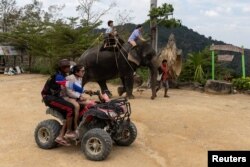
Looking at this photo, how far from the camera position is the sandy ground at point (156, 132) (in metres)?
7.34

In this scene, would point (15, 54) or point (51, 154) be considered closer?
point (51, 154)

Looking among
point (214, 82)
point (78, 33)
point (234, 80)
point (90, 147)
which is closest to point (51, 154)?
point (90, 147)

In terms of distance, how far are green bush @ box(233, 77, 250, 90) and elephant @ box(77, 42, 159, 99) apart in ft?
13.3

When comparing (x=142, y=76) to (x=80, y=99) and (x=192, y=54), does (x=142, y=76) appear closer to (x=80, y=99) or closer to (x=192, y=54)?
(x=192, y=54)

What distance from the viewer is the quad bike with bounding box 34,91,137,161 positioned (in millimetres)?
7320

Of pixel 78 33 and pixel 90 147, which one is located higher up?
pixel 78 33

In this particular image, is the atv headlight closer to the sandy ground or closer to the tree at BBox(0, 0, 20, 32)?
the sandy ground

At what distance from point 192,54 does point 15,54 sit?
973cm

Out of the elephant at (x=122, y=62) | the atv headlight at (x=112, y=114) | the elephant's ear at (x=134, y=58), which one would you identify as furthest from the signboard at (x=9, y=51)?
the atv headlight at (x=112, y=114)

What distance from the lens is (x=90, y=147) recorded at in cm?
741

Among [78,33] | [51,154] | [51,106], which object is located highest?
[78,33]

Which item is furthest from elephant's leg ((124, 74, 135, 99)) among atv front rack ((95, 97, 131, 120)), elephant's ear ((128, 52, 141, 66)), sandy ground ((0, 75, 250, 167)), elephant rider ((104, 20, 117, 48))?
atv front rack ((95, 97, 131, 120))

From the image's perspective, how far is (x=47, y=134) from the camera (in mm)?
7949

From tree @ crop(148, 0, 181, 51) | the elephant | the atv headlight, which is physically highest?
tree @ crop(148, 0, 181, 51)
